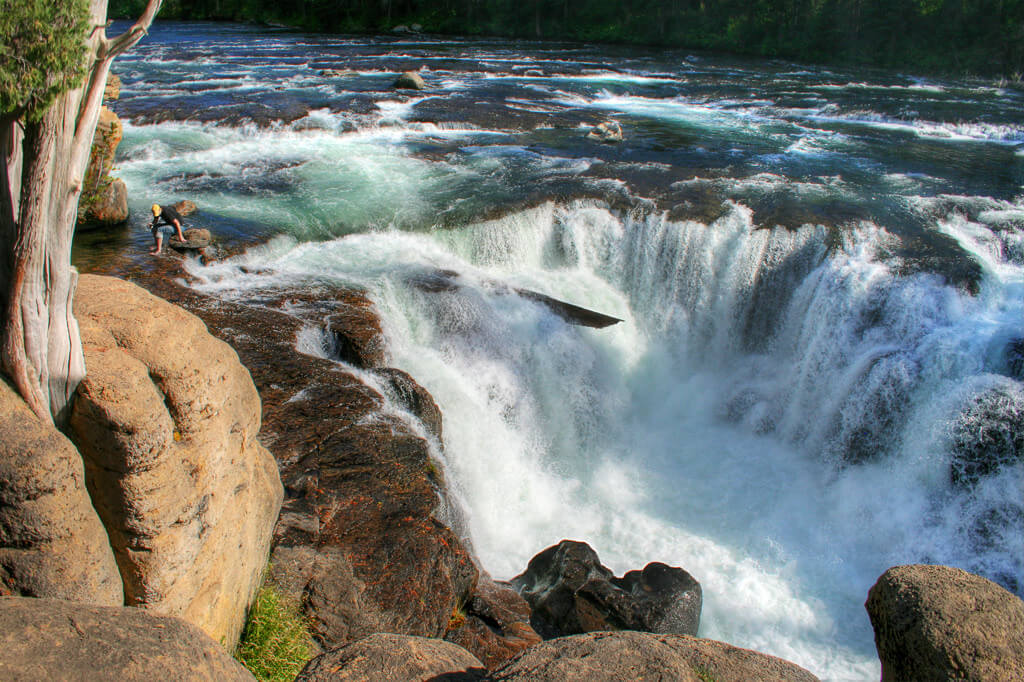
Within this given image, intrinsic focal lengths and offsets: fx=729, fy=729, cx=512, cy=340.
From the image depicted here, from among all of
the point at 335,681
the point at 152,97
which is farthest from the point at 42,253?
the point at 152,97

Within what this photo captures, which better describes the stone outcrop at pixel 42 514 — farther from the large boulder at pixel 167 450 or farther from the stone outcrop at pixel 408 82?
the stone outcrop at pixel 408 82

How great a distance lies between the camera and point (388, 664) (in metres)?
4.06

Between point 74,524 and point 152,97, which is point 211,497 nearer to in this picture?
point 74,524

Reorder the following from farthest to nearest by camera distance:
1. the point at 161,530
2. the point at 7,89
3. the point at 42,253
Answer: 1. the point at 161,530
2. the point at 42,253
3. the point at 7,89

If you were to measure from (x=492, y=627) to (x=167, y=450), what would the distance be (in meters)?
4.10

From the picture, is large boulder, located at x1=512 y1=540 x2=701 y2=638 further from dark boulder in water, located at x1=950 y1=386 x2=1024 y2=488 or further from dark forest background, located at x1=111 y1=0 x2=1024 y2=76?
dark forest background, located at x1=111 y1=0 x2=1024 y2=76

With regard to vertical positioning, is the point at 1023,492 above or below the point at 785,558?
above

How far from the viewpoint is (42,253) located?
377 cm

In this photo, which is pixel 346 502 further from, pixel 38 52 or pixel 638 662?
pixel 38 52

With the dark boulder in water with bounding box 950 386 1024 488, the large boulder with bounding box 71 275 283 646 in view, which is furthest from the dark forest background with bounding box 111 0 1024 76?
the large boulder with bounding box 71 275 283 646

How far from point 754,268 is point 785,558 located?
18.7 ft

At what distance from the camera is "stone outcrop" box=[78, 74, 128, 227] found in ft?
42.7

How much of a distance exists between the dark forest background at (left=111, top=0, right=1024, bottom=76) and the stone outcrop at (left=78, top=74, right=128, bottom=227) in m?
35.9

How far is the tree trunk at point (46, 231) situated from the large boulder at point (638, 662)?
282 centimetres
